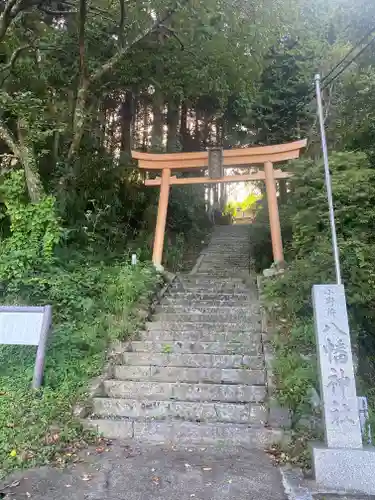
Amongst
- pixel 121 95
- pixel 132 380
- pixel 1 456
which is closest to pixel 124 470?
pixel 1 456

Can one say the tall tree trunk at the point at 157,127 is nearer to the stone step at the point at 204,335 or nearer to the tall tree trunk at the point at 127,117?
the tall tree trunk at the point at 127,117

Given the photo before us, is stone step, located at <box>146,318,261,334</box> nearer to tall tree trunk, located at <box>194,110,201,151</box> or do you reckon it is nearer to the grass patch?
the grass patch

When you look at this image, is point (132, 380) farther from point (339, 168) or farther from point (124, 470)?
point (339, 168)

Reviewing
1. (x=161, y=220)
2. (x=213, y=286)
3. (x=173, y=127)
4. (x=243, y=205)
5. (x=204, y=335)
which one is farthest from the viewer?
(x=243, y=205)

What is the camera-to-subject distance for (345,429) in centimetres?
364

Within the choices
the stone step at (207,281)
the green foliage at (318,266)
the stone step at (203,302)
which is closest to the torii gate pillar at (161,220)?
the stone step at (207,281)

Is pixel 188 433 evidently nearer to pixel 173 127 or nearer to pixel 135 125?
pixel 173 127

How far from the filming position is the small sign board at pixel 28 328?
4957mm

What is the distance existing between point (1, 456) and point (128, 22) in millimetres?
9503

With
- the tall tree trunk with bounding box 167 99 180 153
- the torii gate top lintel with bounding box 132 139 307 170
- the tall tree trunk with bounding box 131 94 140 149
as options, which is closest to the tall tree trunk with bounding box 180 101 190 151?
the tall tree trunk with bounding box 167 99 180 153

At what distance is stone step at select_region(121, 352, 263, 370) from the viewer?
574 cm

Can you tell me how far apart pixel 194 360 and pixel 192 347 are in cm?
40

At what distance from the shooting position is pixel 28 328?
16.6 ft

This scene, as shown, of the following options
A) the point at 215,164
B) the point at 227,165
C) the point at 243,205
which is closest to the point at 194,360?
the point at 215,164
